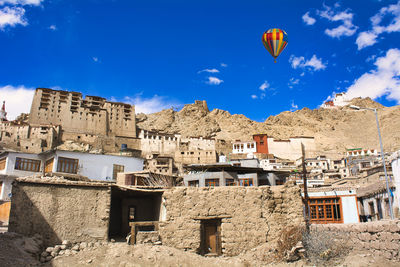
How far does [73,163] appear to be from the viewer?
24406 millimetres

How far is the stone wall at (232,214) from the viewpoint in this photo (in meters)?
15.4

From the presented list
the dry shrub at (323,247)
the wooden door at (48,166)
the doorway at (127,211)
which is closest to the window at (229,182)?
the doorway at (127,211)

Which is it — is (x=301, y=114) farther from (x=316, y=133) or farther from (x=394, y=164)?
(x=394, y=164)

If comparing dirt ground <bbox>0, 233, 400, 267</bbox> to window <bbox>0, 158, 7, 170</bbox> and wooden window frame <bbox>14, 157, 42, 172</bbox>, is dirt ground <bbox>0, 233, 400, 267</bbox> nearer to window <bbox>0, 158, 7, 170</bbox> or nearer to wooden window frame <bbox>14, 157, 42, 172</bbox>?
wooden window frame <bbox>14, 157, 42, 172</bbox>

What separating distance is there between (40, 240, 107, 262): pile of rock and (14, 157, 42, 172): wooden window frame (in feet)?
48.3

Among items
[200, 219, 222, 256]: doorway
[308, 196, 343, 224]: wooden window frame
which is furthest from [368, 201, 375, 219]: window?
[200, 219, 222, 256]: doorway

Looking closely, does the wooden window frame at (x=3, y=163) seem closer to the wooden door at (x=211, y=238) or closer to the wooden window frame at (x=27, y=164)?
the wooden window frame at (x=27, y=164)

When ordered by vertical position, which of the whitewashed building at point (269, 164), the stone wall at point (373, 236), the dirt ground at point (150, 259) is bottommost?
the dirt ground at point (150, 259)

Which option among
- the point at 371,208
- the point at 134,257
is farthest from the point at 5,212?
the point at 371,208

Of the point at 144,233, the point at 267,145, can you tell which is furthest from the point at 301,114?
the point at 144,233

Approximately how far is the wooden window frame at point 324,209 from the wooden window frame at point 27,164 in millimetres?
20960

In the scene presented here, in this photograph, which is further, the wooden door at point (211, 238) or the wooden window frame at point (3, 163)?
the wooden window frame at point (3, 163)

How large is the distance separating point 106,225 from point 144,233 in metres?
1.75

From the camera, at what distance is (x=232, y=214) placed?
15727 millimetres
